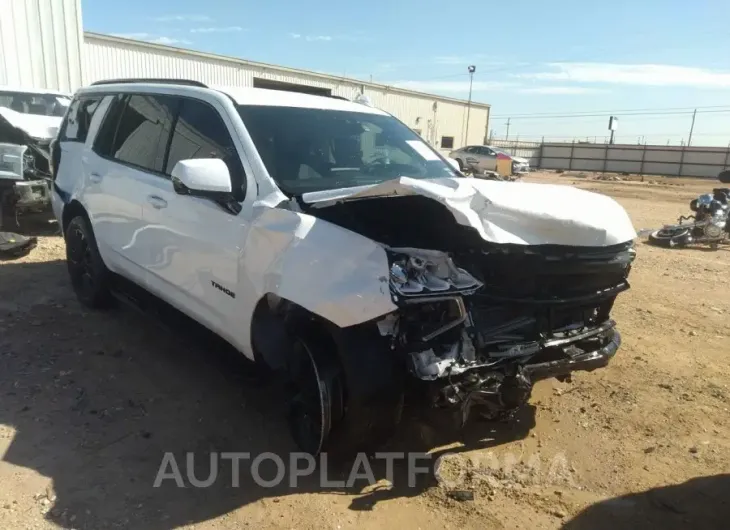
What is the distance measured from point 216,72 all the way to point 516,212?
22.3m

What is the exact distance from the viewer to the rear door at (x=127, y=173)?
169 inches

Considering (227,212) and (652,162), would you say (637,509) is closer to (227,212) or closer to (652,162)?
(227,212)

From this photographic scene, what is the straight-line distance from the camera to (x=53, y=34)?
14227mm

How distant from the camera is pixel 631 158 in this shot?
42.1m

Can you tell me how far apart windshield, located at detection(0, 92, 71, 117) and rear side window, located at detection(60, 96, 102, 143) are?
4.88 meters

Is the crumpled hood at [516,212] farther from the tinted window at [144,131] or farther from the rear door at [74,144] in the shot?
the rear door at [74,144]

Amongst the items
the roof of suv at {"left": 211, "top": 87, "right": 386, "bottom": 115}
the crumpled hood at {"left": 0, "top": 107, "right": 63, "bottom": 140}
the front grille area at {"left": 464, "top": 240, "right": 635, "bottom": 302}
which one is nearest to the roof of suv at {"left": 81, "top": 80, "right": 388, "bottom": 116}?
the roof of suv at {"left": 211, "top": 87, "right": 386, "bottom": 115}

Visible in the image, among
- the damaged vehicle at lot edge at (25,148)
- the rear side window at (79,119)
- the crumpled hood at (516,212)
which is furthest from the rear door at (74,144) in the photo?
the crumpled hood at (516,212)

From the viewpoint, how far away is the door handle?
13.1 ft

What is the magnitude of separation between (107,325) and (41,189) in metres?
4.49

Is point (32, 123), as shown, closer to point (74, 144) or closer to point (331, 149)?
point (74, 144)

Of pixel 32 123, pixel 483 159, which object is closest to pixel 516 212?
pixel 32 123

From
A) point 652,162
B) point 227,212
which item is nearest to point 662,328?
point 227,212

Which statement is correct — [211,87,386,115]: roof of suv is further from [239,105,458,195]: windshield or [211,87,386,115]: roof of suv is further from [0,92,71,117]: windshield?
[0,92,71,117]: windshield
